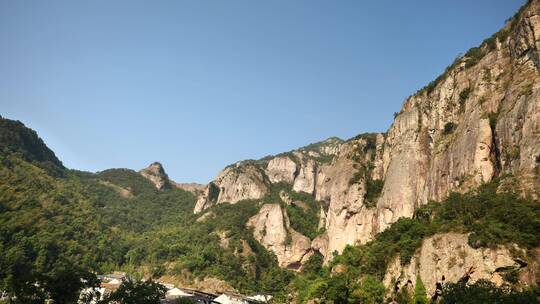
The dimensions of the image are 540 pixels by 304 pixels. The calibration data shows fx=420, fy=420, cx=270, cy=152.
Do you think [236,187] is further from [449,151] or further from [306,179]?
[449,151]

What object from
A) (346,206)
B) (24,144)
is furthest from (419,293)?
(24,144)

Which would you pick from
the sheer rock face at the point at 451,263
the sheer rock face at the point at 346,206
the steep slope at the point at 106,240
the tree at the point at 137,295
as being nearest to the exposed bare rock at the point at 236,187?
the steep slope at the point at 106,240

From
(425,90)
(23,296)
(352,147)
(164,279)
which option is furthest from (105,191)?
(23,296)

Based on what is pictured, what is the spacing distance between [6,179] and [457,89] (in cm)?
12067

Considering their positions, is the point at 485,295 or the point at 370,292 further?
the point at 370,292

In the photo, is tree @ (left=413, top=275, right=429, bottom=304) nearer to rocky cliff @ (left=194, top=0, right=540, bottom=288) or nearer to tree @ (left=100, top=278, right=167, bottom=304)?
rocky cliff @ (left=194, top=0, right=540, bottom=288)

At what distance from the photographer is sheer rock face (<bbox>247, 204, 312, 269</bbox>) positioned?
122 meters

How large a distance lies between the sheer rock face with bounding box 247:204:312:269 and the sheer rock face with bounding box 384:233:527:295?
64.9 m

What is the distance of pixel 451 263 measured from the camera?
4897 centimetres

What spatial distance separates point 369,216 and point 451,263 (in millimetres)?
42673

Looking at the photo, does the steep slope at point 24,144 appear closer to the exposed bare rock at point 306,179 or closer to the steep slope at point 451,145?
the exposed bare rock at point 306,179

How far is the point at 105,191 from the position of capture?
19188cm

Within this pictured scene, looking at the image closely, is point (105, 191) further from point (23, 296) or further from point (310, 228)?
point (23, 296)

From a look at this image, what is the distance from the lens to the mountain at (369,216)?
4991 centimetres
